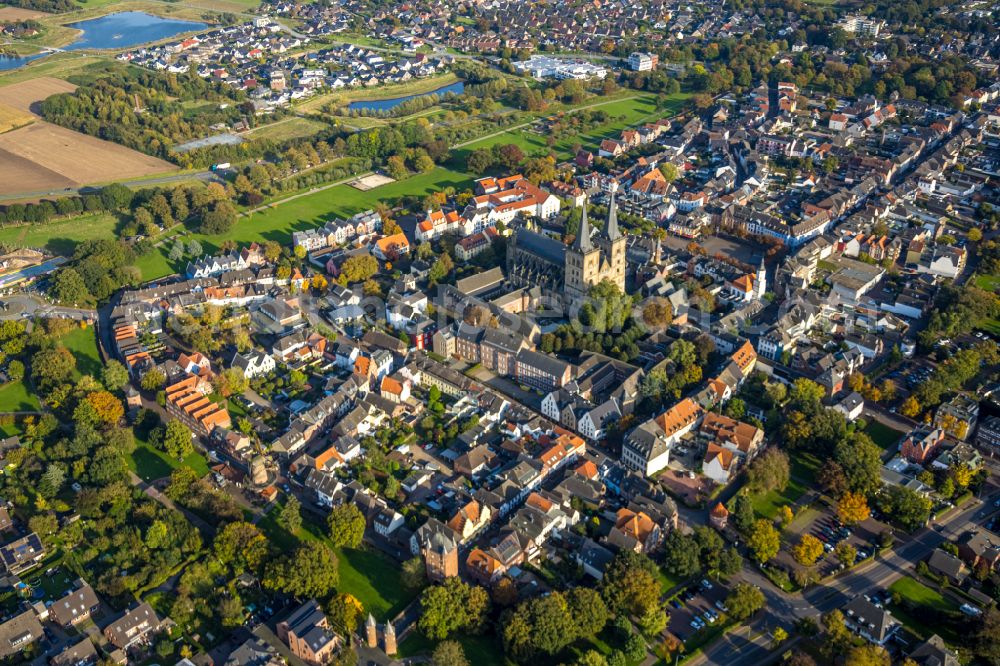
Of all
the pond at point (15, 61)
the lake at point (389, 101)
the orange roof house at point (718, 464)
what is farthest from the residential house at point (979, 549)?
the pond at point (15, 61)

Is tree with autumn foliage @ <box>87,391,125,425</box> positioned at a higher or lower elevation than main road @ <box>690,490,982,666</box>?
higher

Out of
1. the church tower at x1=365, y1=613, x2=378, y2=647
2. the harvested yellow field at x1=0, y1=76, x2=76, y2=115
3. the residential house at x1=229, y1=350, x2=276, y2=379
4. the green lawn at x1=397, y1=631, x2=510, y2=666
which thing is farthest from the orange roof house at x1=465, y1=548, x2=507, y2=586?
the harvested yellow field at x1=0, y1=76, x2=76, y2=115

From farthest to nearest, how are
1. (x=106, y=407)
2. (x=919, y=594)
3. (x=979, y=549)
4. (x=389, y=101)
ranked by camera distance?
(x=389, y=101) → (x=106, y=407) → (x=979, y=549) → (x=919, y=594)

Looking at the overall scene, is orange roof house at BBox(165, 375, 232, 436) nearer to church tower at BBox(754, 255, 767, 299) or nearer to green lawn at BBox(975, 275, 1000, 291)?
church tower at BBox(754, 255, 767, 299)

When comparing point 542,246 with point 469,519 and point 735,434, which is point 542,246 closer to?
point 735,434

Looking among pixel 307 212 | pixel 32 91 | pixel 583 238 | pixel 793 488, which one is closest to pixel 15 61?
pixel 32 91

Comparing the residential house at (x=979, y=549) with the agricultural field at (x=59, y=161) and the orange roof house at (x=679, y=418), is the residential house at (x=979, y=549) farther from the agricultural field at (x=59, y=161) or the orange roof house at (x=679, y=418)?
the agricultural field at (x=59, y=161)
